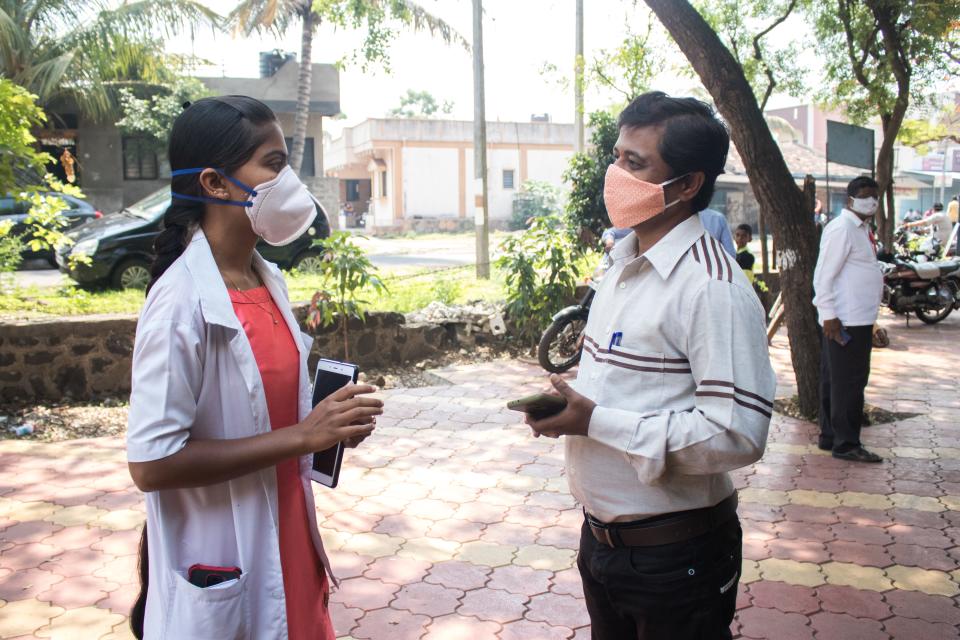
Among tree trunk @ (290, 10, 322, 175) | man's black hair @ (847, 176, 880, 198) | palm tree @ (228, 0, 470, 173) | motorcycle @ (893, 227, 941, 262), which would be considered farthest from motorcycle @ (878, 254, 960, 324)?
tree trunk @ (290, 10, 322, 175)

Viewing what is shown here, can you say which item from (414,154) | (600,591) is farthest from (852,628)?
(414,154)

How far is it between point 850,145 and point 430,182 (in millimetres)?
26884

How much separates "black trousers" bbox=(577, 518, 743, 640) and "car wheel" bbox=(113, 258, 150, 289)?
1013cm

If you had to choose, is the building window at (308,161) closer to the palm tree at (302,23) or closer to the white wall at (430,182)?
the palm tree at (302,23)

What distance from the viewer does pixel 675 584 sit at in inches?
77.0

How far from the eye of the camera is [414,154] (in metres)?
34.3

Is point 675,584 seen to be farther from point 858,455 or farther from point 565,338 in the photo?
point 565,338

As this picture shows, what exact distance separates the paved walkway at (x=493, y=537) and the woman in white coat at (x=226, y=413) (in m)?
1.70

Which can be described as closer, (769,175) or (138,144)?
(769,175)

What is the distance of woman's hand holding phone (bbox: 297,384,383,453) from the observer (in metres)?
1.80

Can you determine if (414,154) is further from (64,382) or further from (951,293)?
(64,382)

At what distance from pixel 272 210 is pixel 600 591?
1.23m

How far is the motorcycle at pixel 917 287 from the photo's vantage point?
12.0m

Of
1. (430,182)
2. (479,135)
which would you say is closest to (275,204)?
(479,135)
